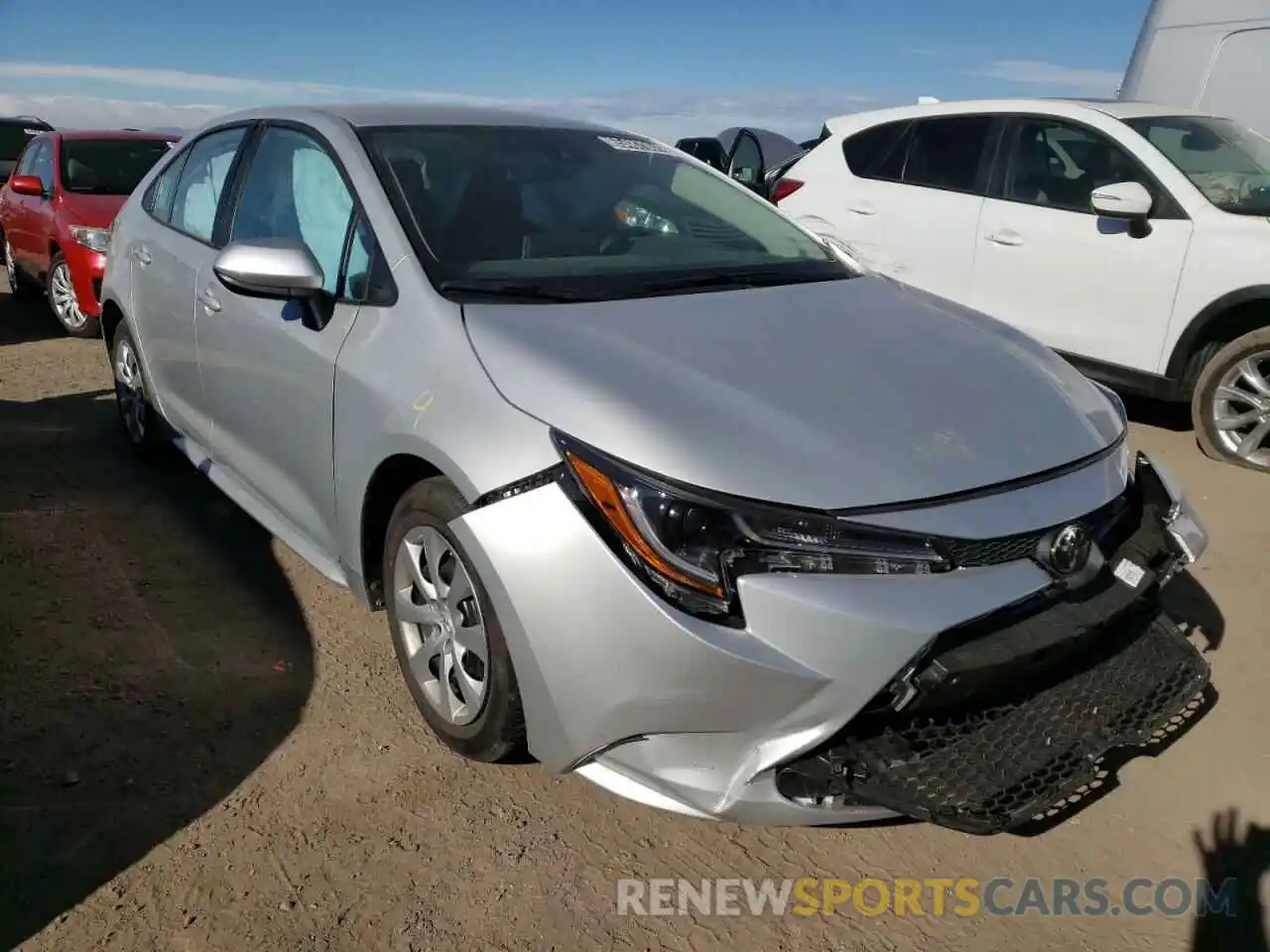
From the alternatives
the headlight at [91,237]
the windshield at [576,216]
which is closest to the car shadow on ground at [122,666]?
the windshield at [576,216]

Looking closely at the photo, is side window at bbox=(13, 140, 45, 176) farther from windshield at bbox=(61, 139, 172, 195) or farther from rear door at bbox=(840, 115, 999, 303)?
rear door at bbox=(840, 115, 999, 303)

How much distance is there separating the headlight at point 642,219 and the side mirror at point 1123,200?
9.53 ft

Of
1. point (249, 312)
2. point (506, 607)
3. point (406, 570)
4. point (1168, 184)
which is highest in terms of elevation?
point (1168, 184)

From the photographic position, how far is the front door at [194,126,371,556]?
2.94 m

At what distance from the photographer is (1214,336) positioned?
17.2 ft

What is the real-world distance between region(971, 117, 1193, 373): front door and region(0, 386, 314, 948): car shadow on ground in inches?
166

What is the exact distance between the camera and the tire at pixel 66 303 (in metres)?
7.64

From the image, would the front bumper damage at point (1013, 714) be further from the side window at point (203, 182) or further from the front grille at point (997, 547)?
the side window at point (203, 182)

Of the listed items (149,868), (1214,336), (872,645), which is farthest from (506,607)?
(1214,336)

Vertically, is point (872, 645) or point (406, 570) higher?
point (872, 645)

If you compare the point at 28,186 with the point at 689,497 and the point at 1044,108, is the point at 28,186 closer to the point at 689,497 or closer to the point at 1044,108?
the point at 1044,108

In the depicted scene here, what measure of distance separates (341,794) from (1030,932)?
5.37 ft

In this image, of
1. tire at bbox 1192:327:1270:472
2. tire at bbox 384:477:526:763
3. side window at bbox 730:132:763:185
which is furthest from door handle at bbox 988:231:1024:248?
tire at bbox 384:477:526:763

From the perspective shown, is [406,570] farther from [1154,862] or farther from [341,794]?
[1154,862]
